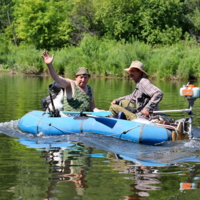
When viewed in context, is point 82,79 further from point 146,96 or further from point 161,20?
point 161,20

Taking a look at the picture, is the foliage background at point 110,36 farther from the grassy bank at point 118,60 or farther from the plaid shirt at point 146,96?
the plaid shirt at point 146,96

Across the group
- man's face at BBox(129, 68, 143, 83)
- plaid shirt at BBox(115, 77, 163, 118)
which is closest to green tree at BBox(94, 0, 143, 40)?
man's face at BBox(129, 68, 143, 83)

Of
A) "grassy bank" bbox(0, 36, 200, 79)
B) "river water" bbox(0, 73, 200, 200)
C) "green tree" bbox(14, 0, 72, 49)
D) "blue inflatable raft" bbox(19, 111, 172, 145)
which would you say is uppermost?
"green tree" bbox(14, 0, 72, 49)

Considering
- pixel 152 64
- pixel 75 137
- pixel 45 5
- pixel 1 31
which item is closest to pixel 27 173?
pixel 75 137

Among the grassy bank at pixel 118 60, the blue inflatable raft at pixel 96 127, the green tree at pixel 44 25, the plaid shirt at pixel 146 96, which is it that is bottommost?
the blue inflatable raft at pixel 96 127

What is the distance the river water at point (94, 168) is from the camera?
14.3 feet

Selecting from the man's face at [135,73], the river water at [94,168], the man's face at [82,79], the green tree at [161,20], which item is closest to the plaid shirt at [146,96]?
the man's face at [135,73]

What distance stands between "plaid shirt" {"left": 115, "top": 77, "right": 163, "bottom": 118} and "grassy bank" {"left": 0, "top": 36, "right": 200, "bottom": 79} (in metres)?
17.6

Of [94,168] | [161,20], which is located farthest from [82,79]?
[161,20]

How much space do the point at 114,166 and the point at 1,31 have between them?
46.8 metres

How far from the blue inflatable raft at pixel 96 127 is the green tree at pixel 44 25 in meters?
31.7

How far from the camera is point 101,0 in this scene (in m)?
39.2

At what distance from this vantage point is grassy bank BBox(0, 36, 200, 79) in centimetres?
2522

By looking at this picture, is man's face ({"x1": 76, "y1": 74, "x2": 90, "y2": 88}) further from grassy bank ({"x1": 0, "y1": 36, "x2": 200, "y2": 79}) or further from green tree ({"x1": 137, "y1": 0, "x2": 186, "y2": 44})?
green tree ({"x1": 137, "y1": 0, "x2": 186, "y2": 44})
